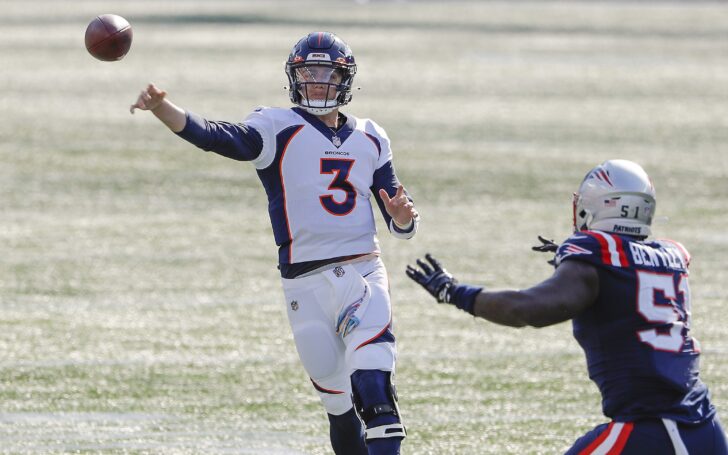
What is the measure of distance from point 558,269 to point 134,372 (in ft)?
12.6

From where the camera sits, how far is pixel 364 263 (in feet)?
19.0

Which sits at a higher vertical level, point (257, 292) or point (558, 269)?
point (558, 269)

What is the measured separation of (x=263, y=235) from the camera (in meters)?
11.5

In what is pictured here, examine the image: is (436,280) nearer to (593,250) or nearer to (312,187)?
(593,250)

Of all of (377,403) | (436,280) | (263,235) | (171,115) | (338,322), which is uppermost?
(171,115)

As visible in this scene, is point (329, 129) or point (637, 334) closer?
point (637, 334)

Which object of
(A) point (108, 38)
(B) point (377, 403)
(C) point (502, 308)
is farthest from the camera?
(A) point (108, 38)

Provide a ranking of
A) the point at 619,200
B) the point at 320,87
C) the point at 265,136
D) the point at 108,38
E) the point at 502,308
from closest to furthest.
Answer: the point at 502,308 < the point at 619,200 < the point at 265,136 < the point at 320,87 < the point at 108,38

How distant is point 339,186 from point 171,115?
31.4 inches

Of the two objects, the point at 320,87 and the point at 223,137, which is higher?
the point at 320,87

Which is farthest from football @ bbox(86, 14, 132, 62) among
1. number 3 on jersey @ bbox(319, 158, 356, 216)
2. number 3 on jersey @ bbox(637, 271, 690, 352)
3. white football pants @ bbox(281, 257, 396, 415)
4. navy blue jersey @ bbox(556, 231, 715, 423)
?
number 3 on jersey @ bbox(637, 271, 690, 352)

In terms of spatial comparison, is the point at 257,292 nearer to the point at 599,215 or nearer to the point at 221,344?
the point at 221,344

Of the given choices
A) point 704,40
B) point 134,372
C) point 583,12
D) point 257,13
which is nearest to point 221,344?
point 134,372

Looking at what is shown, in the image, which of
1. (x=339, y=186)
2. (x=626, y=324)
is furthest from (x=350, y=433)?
(x=626, y=324)
